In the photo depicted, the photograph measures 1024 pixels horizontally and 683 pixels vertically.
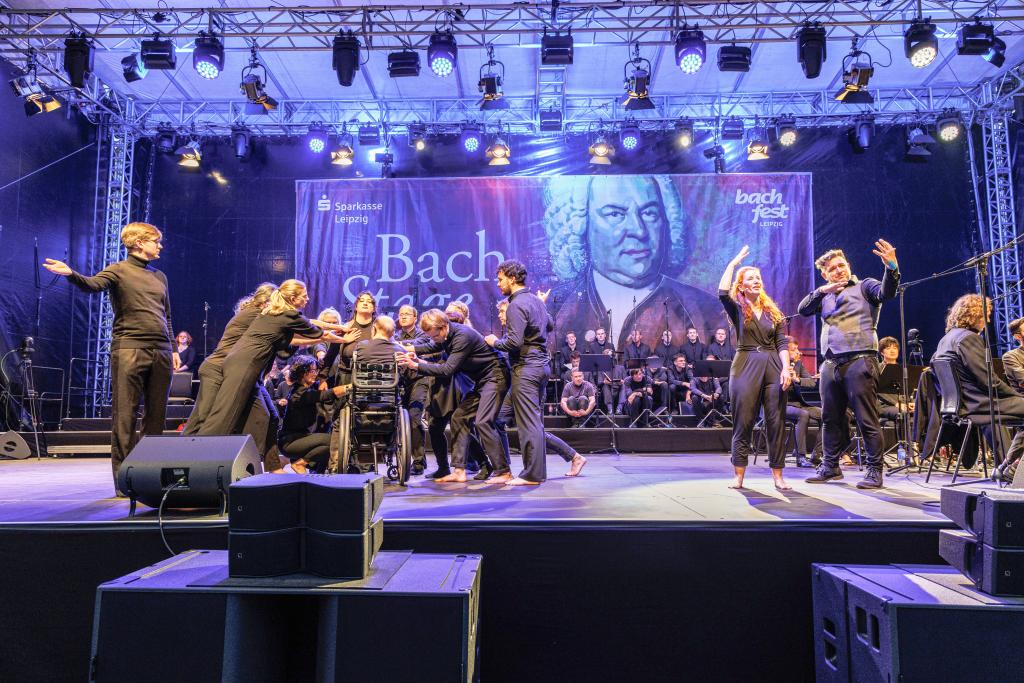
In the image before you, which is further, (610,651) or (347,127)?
(347,127)

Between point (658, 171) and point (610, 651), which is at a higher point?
point (658, 171)

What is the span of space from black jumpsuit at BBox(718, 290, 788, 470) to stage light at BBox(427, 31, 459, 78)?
6178 mm

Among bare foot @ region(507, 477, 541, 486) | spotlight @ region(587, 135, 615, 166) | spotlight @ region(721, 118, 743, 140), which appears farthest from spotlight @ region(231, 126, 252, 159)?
bare foot @ region(507, 477, 541, 486)

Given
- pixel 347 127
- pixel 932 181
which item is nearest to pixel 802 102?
pixel 932 181

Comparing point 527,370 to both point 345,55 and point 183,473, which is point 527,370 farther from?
point 345,55

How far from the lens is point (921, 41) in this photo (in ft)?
27.9

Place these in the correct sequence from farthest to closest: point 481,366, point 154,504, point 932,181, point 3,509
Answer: point 932,181
point 481,366
point 3,509
point 154,504

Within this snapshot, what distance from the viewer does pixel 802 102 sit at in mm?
13164

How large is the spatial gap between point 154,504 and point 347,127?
11.7 meters

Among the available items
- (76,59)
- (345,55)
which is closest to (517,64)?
(345,55)

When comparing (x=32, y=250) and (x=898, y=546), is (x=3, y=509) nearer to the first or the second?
(x=898, y=546)

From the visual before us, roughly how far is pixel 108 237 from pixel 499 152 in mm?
7535

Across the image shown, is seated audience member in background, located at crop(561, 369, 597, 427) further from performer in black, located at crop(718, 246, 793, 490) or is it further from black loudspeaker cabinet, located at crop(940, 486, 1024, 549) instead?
black loudspeaker cabinet, located at crop(940, 486, 1024, 549)

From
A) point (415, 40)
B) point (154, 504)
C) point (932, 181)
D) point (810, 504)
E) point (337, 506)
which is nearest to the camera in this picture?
point (337, 506)
